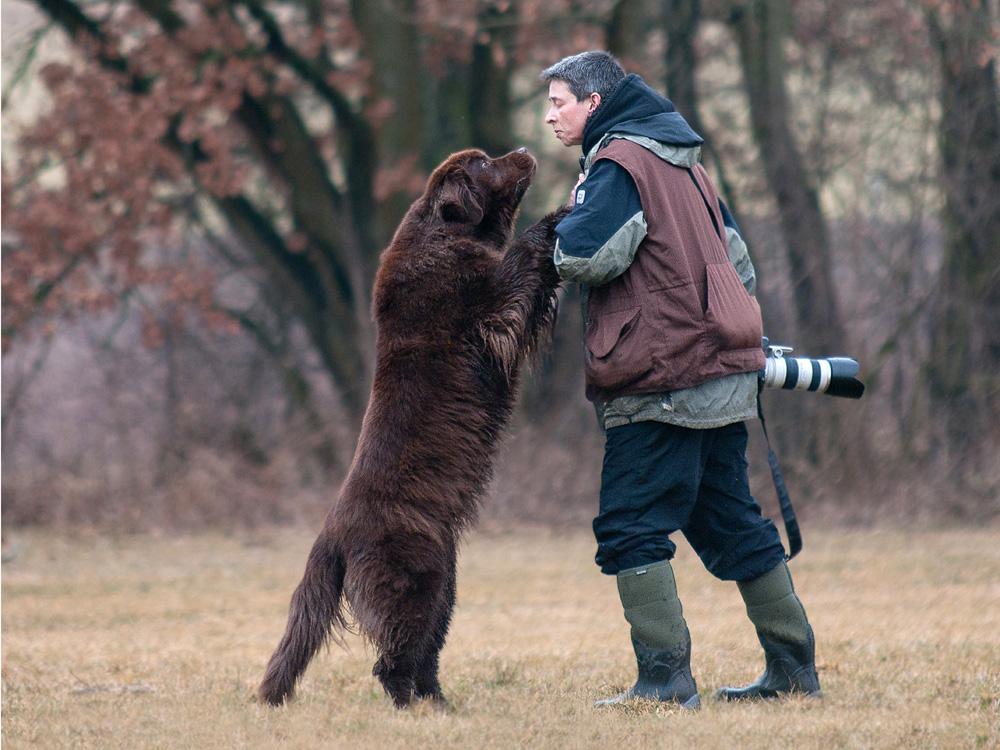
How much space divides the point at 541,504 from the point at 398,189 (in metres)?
3.20

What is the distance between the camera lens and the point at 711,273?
393 cm

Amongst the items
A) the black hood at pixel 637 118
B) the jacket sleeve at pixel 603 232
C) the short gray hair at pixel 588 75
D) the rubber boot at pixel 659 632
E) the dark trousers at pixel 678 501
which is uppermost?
the short gray hair at pixel 588 75

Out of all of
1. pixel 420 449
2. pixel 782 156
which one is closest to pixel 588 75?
pixel 420 449

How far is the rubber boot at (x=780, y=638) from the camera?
4113mm

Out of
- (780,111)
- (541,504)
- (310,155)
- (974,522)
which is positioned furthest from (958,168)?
(310,155)

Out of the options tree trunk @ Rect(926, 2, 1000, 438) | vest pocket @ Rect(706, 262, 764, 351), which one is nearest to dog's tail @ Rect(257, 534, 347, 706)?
vest pocket @ Rect(706, 262, 764, 351)

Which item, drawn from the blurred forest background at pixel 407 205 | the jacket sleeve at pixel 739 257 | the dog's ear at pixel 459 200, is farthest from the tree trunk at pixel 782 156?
the dog's ear at pixel 459 200

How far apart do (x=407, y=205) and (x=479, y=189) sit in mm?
6453

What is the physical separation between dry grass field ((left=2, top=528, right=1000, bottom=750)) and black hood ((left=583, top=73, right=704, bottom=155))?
1663mm

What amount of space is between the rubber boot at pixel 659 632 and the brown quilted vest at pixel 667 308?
0.62 m

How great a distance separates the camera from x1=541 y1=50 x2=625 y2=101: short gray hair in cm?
415

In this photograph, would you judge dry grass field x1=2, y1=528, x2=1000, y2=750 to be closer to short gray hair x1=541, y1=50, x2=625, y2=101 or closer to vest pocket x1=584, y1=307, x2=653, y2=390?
vest pocket x1=584, y1=307, x2=653, y2=390

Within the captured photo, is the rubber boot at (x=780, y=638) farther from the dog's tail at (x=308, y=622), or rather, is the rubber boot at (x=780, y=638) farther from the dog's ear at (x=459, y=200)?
the dog's ear at (x=459, y=200)

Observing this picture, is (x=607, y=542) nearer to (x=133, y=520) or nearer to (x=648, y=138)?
(x=648, y=138)
